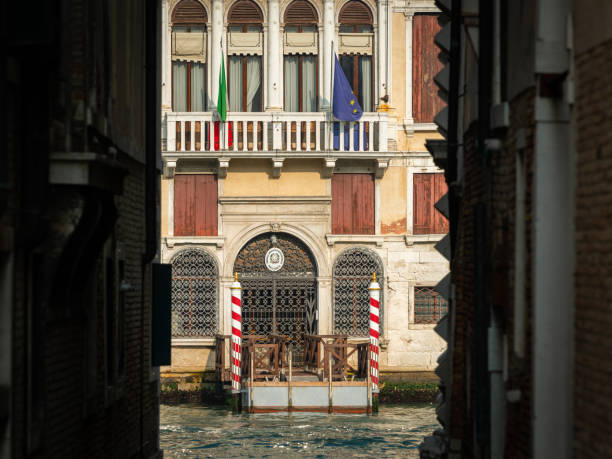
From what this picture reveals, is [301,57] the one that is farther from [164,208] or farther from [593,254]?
[593,254]

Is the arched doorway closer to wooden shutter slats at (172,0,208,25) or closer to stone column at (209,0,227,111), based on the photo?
stone column at (209,0,227,111)

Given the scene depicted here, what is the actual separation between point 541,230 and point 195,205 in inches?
706

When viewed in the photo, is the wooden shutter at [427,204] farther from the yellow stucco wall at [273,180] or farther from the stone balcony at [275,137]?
the yellow stucco wall at [273,180]

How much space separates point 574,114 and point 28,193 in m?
3.42

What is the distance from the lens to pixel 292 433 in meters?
19.8

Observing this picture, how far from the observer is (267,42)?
24.2 metres

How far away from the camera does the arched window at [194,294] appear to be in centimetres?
2370

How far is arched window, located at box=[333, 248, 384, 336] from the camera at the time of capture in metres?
23.8

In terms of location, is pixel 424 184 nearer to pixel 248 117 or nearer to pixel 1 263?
pixel 248 117

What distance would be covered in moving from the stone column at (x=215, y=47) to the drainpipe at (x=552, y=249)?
17.8 meters

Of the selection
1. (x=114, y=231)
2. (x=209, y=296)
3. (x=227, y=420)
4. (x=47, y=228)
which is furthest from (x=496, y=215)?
(x=209, y=296)

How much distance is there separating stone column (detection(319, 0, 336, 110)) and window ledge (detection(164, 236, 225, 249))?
352 cm

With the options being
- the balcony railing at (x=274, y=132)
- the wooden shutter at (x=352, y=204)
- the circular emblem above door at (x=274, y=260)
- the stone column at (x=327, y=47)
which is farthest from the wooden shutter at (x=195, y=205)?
the stone column at (x=327, y=47)

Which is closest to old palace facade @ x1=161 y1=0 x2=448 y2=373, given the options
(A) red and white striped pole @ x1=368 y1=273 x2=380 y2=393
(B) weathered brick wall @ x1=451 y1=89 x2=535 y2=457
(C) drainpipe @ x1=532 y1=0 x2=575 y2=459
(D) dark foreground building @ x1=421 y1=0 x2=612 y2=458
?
(A) red and white striped pole @ x1=368 y1=273 x2=380 y2=393
